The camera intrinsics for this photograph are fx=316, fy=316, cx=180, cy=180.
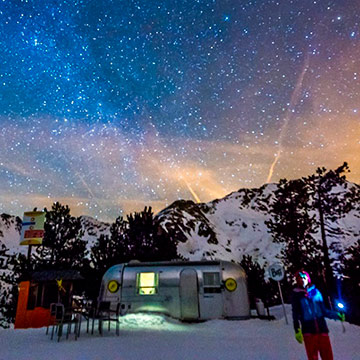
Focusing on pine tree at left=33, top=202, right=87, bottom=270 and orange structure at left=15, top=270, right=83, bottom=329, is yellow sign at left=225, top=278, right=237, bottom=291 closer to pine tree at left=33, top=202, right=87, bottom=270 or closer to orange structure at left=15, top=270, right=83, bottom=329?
orange structure at left=15, top=270, right=83, bottom=329

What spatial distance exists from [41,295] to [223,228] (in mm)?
138701

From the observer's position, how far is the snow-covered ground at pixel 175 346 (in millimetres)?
6188

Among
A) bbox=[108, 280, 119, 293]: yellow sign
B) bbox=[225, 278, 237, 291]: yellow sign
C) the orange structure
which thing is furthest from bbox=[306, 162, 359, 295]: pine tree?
the orange structure

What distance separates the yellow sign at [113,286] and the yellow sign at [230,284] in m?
5.09

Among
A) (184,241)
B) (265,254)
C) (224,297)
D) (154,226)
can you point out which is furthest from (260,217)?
(224,297)

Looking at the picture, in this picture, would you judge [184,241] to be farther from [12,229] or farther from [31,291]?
[12,229]

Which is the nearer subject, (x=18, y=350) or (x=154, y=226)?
(x=18, y=350)

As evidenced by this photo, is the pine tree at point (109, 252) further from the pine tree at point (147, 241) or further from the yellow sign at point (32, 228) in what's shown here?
the yellow sign at point (32, 228)

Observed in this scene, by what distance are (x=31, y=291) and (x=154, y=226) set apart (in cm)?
1194

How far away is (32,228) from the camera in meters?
20.5

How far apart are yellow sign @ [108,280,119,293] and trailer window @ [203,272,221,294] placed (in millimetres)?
4155

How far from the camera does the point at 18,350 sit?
6.67 metres

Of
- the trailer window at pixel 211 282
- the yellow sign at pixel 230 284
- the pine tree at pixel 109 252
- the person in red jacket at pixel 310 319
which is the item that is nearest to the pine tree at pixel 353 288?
the yellow sign at pixel 230 284

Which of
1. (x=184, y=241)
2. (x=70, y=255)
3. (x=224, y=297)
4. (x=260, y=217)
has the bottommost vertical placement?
(x=224, y=297)
